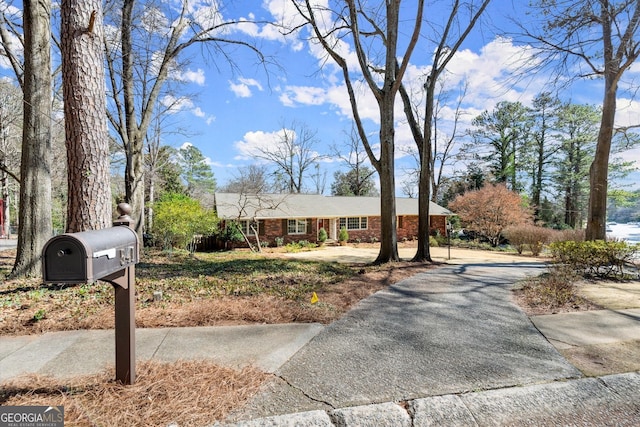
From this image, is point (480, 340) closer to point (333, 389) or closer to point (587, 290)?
point (333, 389)

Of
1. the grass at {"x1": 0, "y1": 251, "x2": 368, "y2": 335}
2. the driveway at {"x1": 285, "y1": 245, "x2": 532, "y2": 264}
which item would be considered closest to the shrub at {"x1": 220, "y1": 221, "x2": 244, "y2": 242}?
the driveway at {"x1": 285, "y1": 245, "x2": 532, "y2": 264}

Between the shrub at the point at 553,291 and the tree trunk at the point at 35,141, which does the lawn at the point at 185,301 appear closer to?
the tree trunk at the point at 35,141

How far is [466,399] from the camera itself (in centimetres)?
207

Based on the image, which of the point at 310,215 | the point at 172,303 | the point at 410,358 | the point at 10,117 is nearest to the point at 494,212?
the point at 310,215

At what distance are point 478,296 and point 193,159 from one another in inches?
1648

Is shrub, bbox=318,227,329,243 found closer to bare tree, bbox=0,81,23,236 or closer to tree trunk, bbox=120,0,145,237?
tree trunk, bbox=120,0,145,237

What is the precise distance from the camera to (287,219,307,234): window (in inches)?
808

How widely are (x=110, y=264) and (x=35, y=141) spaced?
18.1 feet

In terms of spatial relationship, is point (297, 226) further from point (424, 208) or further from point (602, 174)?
point (602, 174)

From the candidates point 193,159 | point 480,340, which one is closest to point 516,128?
point 480,340

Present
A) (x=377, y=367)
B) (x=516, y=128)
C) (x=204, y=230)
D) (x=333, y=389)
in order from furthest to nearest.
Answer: (x=516, y=128)
(x=204, y=230)
(x=377, y=367)
(x=333, y=389)

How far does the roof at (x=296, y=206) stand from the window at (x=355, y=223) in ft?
2.05

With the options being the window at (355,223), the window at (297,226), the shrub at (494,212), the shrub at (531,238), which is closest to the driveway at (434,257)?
the shrub at (531,238)

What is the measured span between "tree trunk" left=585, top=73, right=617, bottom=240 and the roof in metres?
12.8
